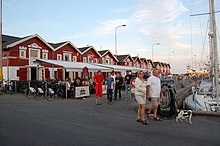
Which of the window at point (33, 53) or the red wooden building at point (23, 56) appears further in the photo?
the window at point (33, 53)

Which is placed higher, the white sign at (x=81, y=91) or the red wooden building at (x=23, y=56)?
the red wooden building at (x=23, y=56)

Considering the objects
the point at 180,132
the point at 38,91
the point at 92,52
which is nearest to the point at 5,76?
the point at 38,91

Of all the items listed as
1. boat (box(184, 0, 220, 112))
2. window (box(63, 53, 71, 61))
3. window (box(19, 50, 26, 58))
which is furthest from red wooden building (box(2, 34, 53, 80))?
boat (box(184, 0, 220, 112))

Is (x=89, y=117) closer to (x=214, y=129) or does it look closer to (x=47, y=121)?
(x=47, y=121)

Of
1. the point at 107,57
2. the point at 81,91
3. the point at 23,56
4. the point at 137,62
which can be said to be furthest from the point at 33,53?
the point at 137,62

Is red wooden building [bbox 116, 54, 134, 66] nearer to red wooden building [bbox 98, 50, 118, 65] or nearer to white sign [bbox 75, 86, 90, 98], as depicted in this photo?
red wooden building [bbox 98, 50, 118, 65]

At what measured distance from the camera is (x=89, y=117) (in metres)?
9.21

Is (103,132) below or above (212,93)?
below

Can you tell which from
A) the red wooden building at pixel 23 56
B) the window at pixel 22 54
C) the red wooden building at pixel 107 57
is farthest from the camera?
the red wooden building at pixel 107 57

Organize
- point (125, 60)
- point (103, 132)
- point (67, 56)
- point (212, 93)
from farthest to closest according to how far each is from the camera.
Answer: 1. point (125, 60)
2. point (67, 56)
3. point (212, 93)
4. point (103, 132)

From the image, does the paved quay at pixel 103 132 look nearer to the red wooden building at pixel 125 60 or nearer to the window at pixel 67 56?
the window at pixel 67 56

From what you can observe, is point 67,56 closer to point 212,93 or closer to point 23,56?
point 23,56

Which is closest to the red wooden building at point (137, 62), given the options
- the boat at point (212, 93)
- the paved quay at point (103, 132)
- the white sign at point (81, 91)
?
the white sign at point (81, 91)

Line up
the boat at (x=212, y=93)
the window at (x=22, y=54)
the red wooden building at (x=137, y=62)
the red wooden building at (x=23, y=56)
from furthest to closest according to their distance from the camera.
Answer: the red wooden building at (x=137, y=62)
the window at (x=22, y=54)
the red wooden building at (x=23, y=56)
the boat at (x=212, y=93)
